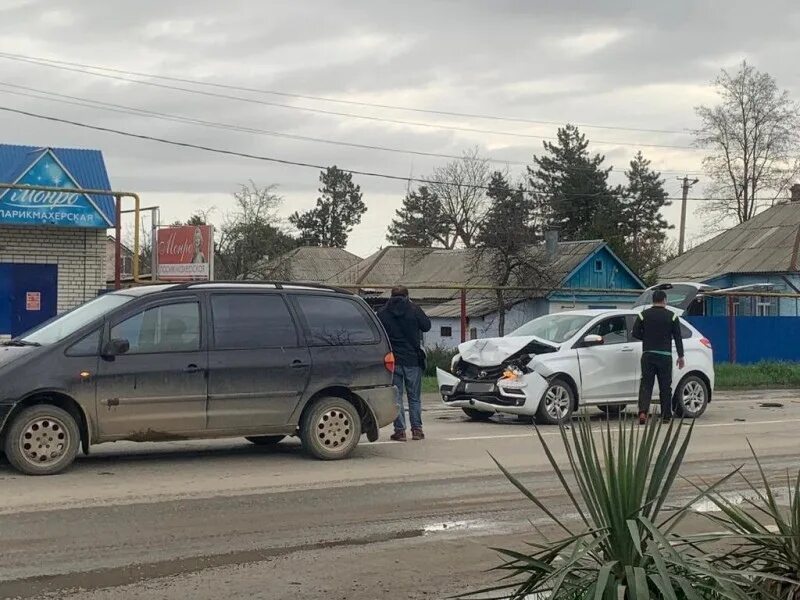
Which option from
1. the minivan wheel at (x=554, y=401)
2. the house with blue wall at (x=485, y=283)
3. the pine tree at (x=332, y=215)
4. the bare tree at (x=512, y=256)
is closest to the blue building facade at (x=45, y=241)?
the house with blue wall at (x=485, y=283)

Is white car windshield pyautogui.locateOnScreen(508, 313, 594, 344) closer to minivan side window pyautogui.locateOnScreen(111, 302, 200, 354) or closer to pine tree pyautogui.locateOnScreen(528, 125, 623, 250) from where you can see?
minivan side window pyautogui.locateOnScreen(111, 302, 200, 354)

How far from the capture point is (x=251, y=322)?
11070mm

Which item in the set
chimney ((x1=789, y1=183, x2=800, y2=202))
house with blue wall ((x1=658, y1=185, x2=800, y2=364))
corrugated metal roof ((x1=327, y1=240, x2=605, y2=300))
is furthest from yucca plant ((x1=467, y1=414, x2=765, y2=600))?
chimney ((x1=789, y1=183, x2=800, y2=202))

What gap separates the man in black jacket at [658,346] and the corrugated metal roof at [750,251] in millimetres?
32131

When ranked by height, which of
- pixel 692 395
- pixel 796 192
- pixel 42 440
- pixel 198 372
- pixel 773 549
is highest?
pixel 796 192

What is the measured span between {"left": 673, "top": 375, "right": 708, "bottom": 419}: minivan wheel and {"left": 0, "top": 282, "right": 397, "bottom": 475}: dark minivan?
6.30 meters

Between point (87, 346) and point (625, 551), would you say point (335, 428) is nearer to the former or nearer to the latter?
point (87, 346)

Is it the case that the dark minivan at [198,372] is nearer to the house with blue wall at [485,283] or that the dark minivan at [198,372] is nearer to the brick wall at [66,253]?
the house with blue wall at [485,283]

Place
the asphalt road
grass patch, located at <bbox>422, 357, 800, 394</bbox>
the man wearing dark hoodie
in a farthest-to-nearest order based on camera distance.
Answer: grass patch, located at <bbox>422, 357, 800, 394</bbox> < the man wearing dark hoodie < the asphalt road

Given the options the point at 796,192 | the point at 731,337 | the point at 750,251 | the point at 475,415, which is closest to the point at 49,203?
the point at 475,415

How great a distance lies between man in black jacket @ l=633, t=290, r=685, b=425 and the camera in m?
14.9

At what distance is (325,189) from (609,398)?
85.9 m

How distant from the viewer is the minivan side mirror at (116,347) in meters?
10.1

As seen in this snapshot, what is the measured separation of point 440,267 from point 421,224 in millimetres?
22574
